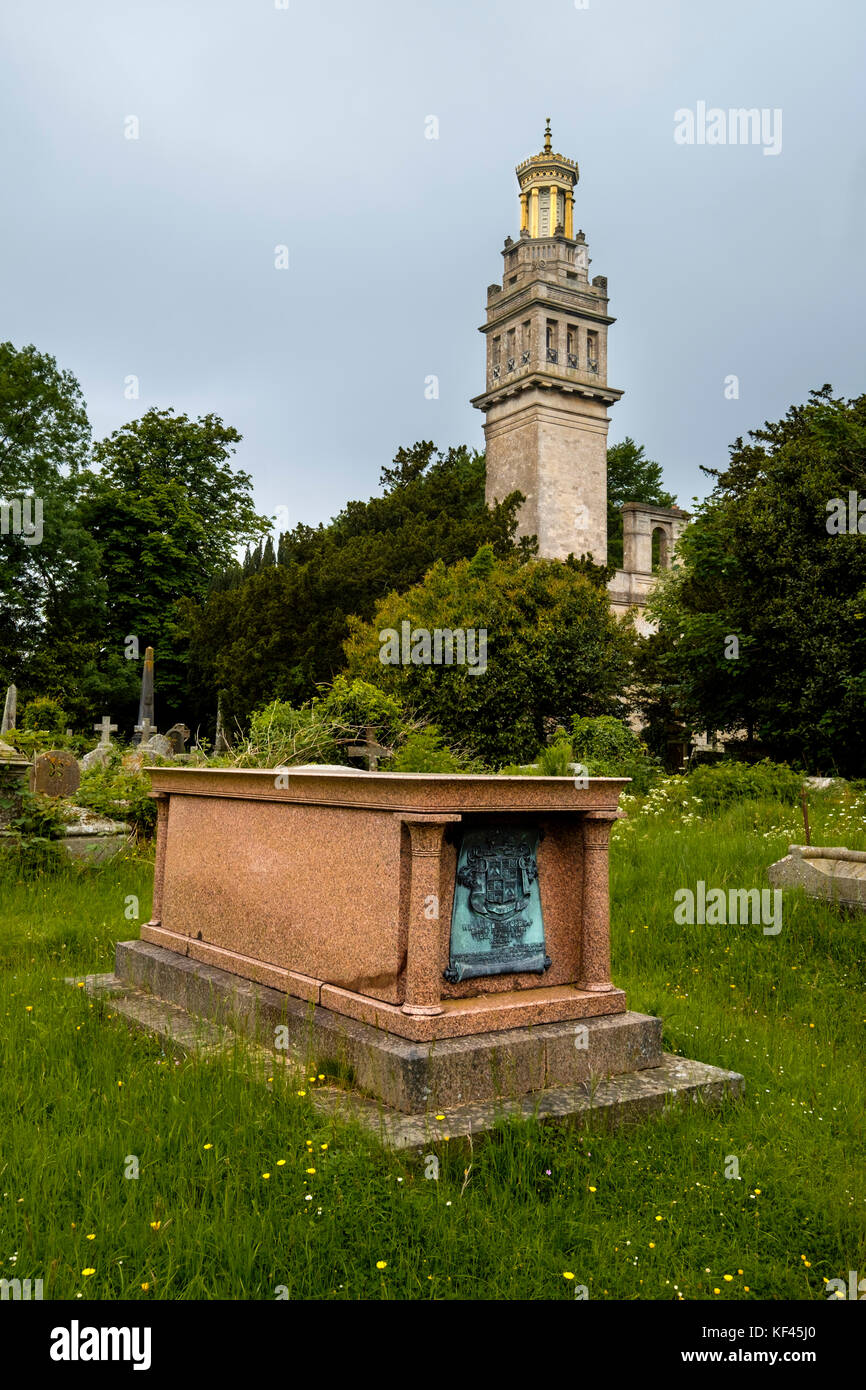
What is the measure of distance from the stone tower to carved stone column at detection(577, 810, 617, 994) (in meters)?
27.7

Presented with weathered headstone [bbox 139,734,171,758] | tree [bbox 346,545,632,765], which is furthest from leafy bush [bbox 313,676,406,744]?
weathered headstone [bbox 139,734,171,758]

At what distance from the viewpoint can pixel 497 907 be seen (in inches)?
173

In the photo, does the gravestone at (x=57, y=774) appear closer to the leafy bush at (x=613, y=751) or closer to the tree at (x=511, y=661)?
the tree at (x=511, y=661)

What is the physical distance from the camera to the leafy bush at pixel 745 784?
504 inches

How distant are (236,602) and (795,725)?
1667cm

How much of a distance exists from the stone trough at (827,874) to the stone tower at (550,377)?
24328 mm

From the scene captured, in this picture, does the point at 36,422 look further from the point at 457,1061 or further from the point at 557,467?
the point at 457,1061

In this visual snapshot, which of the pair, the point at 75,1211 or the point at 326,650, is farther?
the point at 326,650

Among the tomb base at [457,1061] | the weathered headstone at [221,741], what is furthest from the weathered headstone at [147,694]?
the tomb base at [457,1061]

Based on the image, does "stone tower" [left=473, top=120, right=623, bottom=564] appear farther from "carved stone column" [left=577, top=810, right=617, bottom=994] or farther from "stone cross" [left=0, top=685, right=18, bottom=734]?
"carved stone column" [left=577, top=810, right=617, bottom=994]
